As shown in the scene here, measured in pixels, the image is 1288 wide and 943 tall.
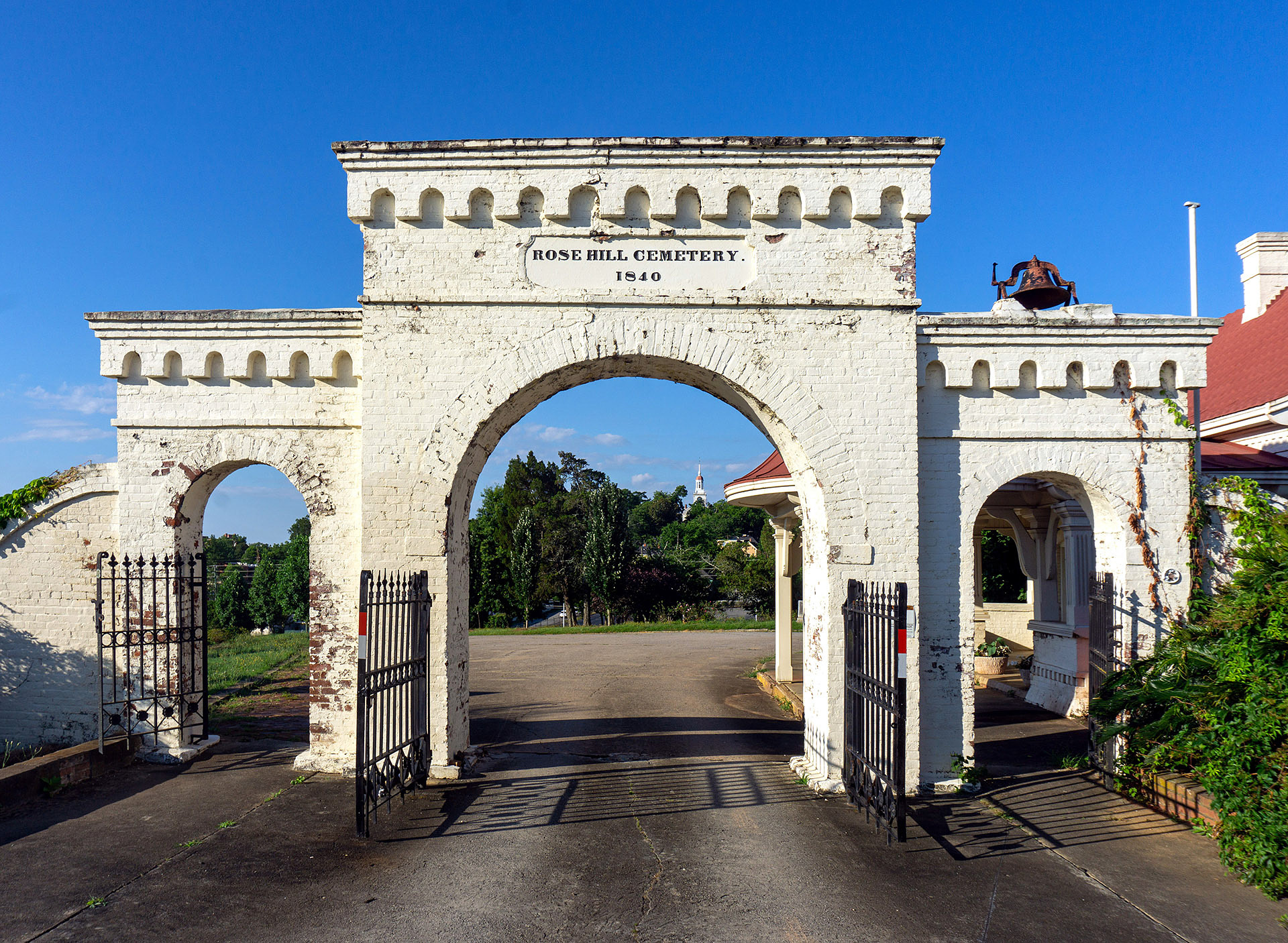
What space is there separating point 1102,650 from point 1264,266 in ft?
44.2

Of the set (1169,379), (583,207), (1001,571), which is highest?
(583,207)

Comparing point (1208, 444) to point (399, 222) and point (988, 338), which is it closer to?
point (988, 338)

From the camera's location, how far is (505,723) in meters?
11.4

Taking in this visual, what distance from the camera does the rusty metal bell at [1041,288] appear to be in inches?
443

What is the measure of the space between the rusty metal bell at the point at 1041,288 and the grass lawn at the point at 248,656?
13933 mm

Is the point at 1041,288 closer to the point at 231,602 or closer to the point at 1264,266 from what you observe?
the point at 1264,266

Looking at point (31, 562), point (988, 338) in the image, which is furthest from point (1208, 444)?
point (31, 562)

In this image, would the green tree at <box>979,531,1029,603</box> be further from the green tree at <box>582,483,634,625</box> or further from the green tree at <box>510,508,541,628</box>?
the green tree at <box>510,508,541,628</box>

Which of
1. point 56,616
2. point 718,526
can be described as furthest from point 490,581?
point 718,526

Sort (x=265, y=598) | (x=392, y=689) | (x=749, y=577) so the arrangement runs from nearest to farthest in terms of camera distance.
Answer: (x=392, y=689) → (x=749, y=577) → (x=265, y=598)

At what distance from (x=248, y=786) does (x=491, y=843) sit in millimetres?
3212

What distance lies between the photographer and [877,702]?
7.02 meters

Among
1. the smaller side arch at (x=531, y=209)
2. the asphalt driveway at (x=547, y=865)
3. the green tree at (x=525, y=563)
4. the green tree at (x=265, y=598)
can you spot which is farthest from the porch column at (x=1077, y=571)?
the green tree at (x=265, y=598)

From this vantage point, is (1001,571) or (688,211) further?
(1001,571)
